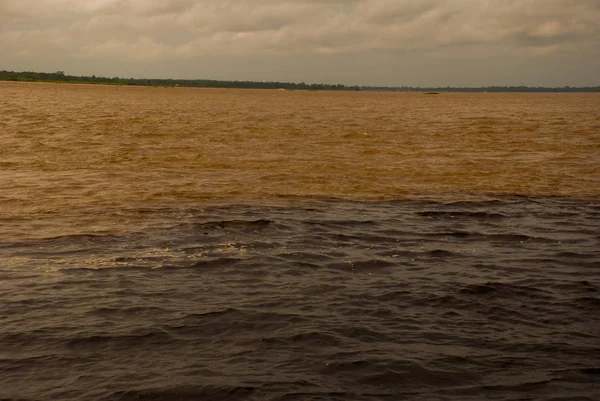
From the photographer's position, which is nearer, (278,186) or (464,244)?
(464,244)

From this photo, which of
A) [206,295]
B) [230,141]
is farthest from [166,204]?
[230,141]

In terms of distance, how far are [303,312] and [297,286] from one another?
123 cm

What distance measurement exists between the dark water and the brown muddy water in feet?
0.11

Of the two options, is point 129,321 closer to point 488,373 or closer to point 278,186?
point 488,373

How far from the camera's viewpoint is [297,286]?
1035 centimetres

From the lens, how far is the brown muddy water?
7164 mm

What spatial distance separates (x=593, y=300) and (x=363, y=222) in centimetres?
638

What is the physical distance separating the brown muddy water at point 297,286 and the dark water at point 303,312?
0.11ft

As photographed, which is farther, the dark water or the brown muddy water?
the brown muddy water

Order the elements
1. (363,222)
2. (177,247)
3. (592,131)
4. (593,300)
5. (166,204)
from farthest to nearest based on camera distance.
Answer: (592,131) < (166,204) < (363,222) < (177,247) < (593,300)

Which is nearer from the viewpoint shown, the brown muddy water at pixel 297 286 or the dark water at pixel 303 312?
the dark water at pixel 303 312

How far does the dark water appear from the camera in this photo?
704 centimetres

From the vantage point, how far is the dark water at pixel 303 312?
23.1 feet

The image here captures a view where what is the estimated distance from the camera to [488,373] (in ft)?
24.0
